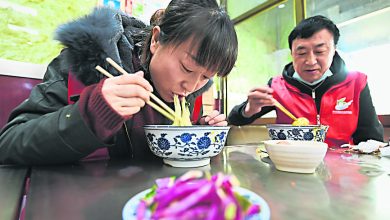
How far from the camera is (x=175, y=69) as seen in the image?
0.74m

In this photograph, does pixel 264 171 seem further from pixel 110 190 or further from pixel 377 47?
pixel 377 47

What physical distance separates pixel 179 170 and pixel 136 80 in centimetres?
24

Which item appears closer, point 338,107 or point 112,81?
point 112,81

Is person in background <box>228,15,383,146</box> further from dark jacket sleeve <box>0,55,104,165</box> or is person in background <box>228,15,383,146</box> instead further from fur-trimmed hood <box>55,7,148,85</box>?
dark jacket sleeve <box>0,55,104,165</box>

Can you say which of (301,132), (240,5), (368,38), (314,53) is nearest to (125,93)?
(301,132)

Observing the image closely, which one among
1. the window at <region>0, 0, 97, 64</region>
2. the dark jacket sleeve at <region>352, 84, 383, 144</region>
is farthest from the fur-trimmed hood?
the dark jacket sleeve at <region>352, 84, 383, 144</region>

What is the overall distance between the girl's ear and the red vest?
3.29 ft

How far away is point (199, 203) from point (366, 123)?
149 cm

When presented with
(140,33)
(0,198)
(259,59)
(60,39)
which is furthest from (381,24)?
(0,198)

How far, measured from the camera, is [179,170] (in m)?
0.56

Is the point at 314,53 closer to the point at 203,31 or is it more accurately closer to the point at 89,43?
the point at 203,31

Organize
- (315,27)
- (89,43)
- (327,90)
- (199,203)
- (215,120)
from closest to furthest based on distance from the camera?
(199,203) → (89,43) → (215,120) → (315,27) → (327,90)

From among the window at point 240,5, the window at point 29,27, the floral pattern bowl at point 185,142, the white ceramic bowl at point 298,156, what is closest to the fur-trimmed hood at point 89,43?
the floral pattern bowl at point 185,142

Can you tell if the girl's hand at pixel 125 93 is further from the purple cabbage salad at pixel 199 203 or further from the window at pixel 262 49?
the window at pixel 262 49
